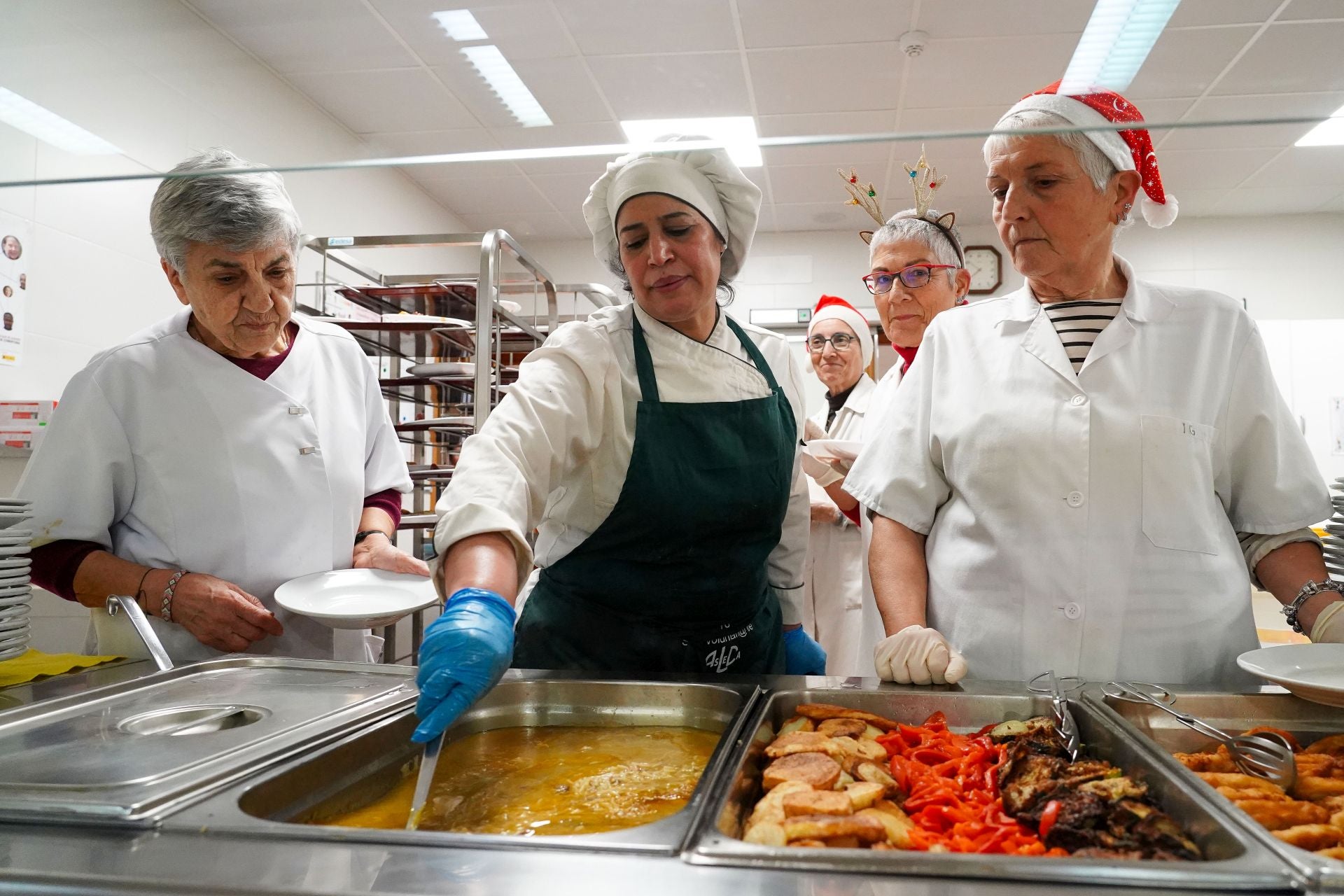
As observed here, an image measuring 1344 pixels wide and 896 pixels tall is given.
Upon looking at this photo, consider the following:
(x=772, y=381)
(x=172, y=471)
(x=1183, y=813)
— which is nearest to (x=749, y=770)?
(x=1183, y=813)

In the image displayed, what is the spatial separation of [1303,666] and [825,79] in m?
0.94

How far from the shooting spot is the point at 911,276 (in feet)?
7.61

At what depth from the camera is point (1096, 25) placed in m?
0.64

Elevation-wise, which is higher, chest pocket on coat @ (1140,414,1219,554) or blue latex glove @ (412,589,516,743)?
chest pocket on coat @ (1140,414,1219,554)

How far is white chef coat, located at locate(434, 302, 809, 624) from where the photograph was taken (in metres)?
1.12

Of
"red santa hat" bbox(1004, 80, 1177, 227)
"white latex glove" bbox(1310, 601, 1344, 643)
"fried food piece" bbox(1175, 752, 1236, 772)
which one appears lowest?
"fried food piece" bbox(1175, 752, 1236, 772)

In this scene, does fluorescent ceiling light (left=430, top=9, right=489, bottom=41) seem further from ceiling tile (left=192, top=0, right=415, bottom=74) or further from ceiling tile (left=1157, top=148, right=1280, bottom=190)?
ceiling tile (left=1157, top=148, right=1280, bottom=190)

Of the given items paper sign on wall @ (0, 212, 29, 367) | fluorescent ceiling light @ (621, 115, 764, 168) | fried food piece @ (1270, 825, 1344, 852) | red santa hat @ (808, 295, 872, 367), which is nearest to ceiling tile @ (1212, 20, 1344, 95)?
fluorescent ceiling light @ (621, 115, 764, 168)

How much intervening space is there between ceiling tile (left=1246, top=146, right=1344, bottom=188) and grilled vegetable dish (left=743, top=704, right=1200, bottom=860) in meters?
0.58

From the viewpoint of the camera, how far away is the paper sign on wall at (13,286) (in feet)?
4.21

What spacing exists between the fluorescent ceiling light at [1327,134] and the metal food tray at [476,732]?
30.0 inches

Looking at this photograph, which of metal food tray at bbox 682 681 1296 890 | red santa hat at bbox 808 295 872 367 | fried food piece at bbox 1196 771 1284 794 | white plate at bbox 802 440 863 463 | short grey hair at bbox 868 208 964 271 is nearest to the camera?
metal food tray at bbox 682 681 1296 890

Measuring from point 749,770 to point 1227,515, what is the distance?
3.16 ft

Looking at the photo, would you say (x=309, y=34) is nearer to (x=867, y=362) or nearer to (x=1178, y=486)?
(x=1178, y=486)
